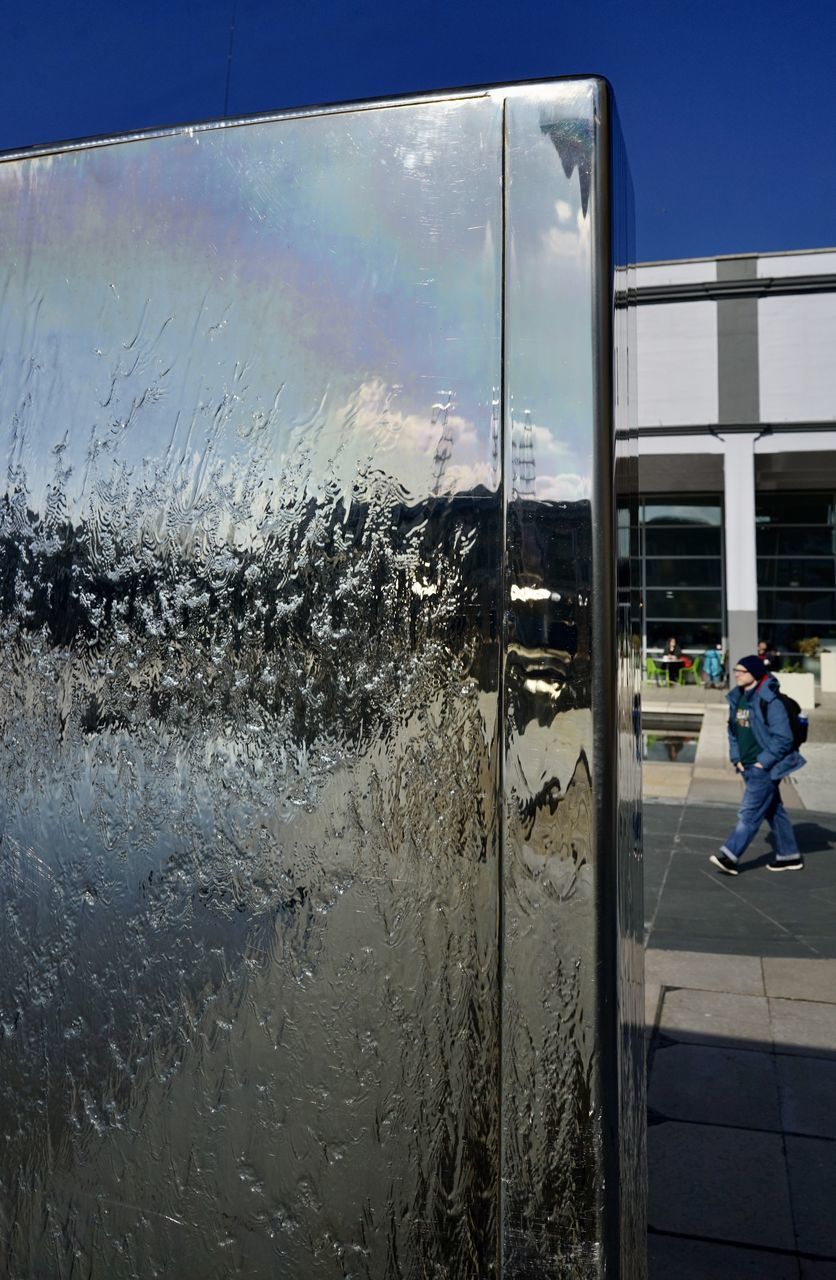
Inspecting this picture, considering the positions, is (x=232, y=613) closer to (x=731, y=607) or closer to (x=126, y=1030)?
(x=126, y=1030)

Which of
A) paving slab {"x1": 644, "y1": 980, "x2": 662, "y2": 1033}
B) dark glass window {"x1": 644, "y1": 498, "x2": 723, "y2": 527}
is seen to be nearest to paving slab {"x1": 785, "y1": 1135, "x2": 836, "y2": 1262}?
paving slab {"x1": 644, "y1": 980, "x2": 662, "y2": 1033}

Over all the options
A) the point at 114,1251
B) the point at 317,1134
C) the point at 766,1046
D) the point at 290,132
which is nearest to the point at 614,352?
the point at 290,132

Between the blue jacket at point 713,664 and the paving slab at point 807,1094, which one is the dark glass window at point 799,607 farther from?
the paving slab at point 807,1094

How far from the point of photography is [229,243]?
1.10m

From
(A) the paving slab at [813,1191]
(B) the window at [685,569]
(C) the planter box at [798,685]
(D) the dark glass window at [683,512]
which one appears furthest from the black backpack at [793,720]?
(D) the dark glass window at [683,512]

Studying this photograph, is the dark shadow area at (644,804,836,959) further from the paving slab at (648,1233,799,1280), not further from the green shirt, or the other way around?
the paving slab at (648,1233,799,1280)

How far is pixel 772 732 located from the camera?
743cm

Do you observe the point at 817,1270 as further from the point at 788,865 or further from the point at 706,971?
the point at 788,865

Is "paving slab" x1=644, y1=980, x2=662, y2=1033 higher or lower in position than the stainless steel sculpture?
lower

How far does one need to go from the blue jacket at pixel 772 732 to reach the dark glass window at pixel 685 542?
74.5 feet

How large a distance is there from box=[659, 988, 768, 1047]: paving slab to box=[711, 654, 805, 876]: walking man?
2.78 metres

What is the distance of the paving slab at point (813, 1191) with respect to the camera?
Answer: 287 cm

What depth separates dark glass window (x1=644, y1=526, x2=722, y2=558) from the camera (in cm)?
2973

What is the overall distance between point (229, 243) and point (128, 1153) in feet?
3.47
